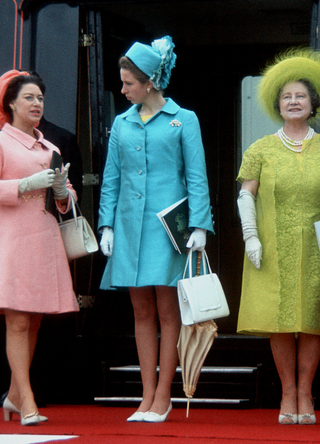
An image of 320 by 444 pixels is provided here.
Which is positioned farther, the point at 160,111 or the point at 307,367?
the point at 160,111

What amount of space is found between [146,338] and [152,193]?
68 centimetres

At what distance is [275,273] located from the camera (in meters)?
3.75

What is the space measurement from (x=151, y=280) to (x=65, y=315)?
45.4 inches

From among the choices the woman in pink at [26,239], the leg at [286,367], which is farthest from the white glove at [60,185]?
the leg at [286,367]

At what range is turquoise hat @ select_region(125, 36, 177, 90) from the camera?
3.77 meters

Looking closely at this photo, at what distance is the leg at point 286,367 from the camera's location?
3.70 meters

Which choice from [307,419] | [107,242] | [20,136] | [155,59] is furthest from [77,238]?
[307,419]

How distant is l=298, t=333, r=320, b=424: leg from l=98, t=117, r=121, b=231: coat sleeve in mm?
1075

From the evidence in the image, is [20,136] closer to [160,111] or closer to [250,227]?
[160,111]

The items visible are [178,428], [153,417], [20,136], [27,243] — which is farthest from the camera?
[20,136]

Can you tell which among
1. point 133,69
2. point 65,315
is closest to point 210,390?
point 65,315

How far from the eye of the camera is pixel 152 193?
3787mm

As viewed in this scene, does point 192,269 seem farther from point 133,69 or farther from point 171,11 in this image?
point 171,11

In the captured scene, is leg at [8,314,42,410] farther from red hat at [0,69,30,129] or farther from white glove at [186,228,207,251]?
red hat at [0,69,30,129]
